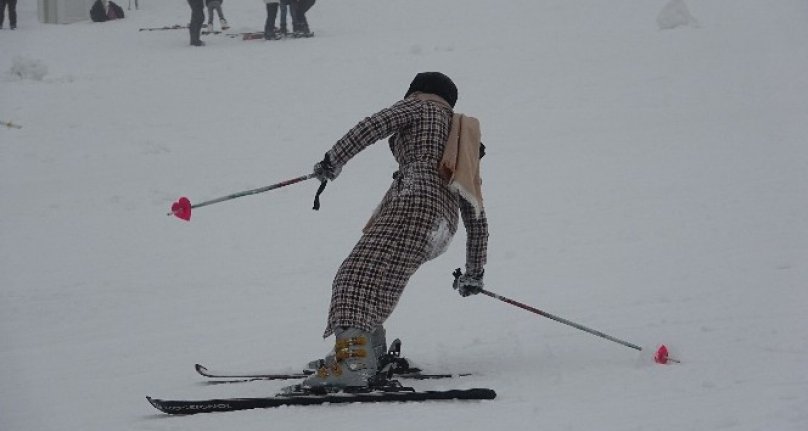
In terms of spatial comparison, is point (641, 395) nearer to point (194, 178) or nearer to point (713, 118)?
point (194, 178)

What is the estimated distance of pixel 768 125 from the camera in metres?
12.5

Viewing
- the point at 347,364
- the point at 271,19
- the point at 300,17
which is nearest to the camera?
the point at 347,364

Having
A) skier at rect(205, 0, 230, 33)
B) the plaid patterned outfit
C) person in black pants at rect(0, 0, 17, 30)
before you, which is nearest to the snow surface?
the plaid patterned outfit

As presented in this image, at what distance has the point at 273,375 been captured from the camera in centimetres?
546

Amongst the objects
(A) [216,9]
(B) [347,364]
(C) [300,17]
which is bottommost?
(B) [347,364]

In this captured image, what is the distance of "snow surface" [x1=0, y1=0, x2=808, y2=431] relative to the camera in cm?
504

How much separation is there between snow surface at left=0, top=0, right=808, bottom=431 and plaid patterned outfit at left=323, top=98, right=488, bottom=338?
53 cm

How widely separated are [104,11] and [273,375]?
19.7 meters

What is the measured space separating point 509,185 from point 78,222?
4.47 m

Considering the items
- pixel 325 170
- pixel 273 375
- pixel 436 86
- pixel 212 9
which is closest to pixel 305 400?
pixel 273 375

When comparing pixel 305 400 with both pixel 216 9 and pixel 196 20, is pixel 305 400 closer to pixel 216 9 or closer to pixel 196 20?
pixel 196 20

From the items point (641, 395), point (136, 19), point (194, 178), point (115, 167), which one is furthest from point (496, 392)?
point (136, 19)

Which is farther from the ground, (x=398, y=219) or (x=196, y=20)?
(x=196, y=20)

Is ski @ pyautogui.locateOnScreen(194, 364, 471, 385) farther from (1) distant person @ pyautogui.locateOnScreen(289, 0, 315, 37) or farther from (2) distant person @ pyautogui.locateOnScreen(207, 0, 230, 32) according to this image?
(2) distant person @ pyautogui.locateOnScreen(207, 0, 230, 32)
